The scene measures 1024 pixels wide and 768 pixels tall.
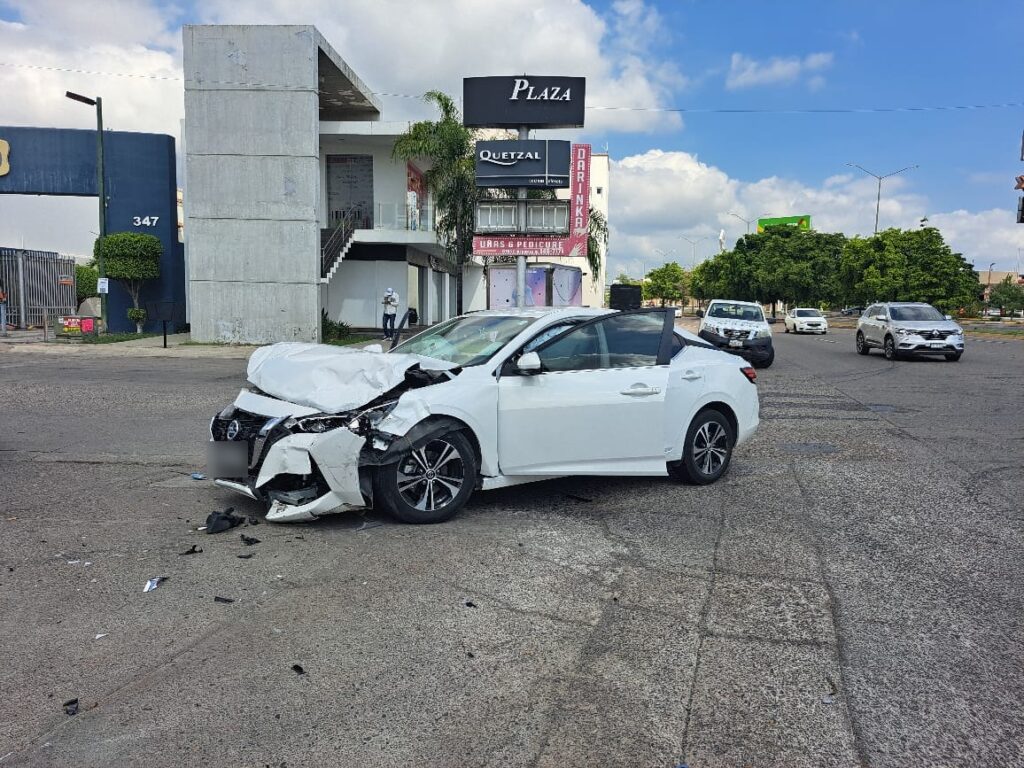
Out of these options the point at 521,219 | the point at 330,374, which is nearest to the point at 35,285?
the point at 521,219

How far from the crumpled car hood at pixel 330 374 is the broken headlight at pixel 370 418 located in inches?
3.0

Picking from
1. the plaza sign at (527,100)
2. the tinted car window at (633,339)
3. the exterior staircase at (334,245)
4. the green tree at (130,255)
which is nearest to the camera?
the tinted car window at (633,339)

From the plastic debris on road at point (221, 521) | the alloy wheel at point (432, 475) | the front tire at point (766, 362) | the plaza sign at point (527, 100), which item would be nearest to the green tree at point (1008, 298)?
the plaza sign at point (527, 100)

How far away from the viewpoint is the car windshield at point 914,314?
22.5 metres

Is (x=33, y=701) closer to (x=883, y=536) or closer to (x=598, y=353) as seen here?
(x=598, y=353)

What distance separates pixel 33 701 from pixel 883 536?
506 centimetres

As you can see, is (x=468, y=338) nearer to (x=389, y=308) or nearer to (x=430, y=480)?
(x=430, y=480)

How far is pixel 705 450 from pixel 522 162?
2063cm

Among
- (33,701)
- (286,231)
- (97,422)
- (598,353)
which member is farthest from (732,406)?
(286,231)

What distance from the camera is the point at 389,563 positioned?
4.86m

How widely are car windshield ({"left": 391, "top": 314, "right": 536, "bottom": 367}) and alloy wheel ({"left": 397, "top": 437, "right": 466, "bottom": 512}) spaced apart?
76cm

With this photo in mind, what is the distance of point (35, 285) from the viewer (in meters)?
31.8

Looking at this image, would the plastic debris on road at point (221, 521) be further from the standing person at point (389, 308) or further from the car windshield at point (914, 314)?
the car windshield at point (914, 314)

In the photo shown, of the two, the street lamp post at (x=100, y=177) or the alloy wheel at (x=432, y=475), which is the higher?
the street lamp post at (x=100, y=177)
